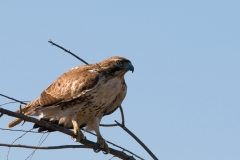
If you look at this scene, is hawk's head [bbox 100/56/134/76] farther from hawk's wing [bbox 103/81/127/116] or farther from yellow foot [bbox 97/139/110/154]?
yellow foot [bbox 97/139/110/154]

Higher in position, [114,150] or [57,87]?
[57,87]

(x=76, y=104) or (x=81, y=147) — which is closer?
(x=81, y=147)

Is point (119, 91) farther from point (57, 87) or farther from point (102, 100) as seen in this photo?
point (57, 87)

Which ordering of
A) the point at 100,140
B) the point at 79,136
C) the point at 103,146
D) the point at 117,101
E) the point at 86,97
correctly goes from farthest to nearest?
the point at 117,101 < the point at 100,140 < the point at 103,146 < the point at 86,97 < the point at 79,136

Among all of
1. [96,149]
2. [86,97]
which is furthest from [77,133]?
[86,97]

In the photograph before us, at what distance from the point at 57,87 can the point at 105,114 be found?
2.38ft

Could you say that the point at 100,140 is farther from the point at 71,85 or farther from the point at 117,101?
the point at 71,85

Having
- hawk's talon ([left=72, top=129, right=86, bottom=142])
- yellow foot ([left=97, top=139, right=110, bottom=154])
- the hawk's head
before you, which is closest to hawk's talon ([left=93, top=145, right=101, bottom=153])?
yellow foot ([left=97, top=139, right=110, bottom=154])

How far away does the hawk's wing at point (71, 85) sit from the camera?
722 centimetres

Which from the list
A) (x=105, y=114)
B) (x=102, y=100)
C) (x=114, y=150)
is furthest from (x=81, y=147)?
(x=105, y=114)

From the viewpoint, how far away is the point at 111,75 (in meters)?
7.39

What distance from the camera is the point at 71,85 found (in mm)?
7422

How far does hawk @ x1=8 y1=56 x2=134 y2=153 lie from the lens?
7180 mm

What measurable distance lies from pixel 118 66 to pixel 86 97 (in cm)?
61
